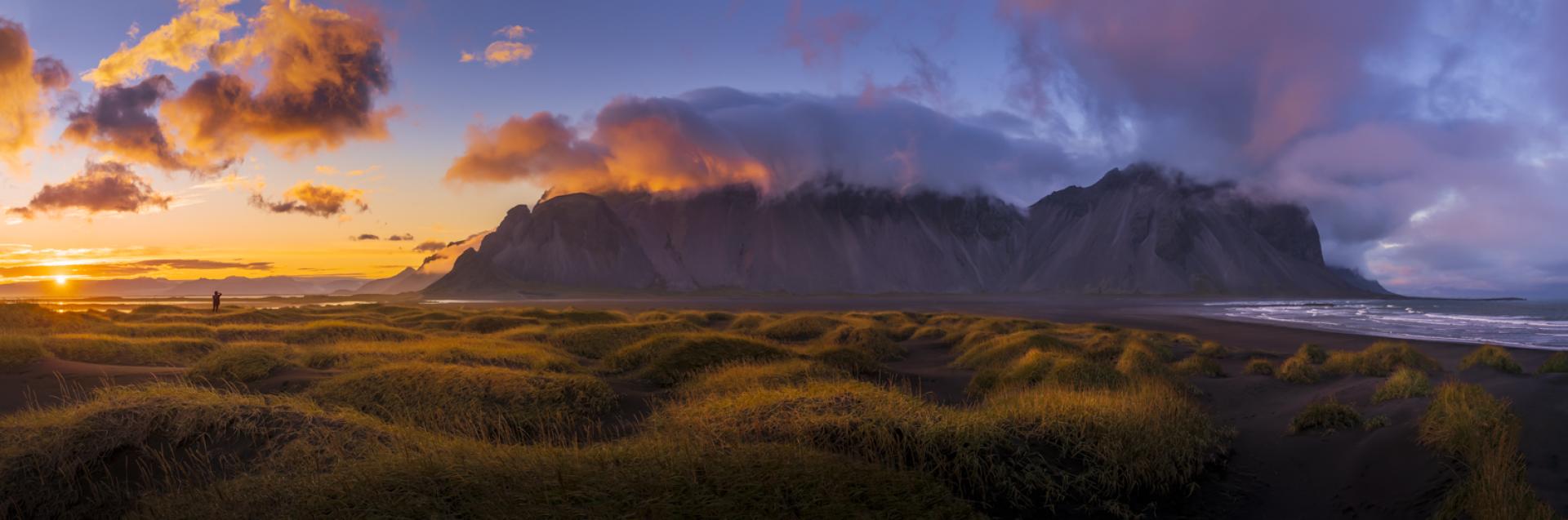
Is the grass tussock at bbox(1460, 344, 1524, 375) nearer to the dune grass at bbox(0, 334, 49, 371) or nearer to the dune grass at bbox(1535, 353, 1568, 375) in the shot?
the dune grass at bbox(1535, 353, 1568, 375)

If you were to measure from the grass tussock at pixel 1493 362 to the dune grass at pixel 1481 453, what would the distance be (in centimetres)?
1171

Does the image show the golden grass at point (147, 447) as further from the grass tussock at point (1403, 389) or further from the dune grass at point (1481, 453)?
the grass tussock at point (1403, 389)

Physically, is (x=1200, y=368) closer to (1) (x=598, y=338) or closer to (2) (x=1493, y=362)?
(2) (x=1493, y=362)

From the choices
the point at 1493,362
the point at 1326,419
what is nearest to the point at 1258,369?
the point at 1493,362

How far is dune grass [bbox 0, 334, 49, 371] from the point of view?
16.5m

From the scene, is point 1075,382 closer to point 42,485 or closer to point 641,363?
point 641,363

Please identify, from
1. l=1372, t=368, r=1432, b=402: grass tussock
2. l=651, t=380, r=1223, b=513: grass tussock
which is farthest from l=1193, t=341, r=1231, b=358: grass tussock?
l=651, t=380, r=1223, b=513: grass tussock

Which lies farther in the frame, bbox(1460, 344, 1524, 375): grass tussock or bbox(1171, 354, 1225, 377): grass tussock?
bbox(1171, 354, 1225, 377): grass tussock

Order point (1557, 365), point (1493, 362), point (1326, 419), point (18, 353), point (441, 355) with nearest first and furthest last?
point (1326, 419), point (18, 353), point (1557, 365), point (441, 355), point (1493, 362)

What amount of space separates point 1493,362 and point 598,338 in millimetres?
29695

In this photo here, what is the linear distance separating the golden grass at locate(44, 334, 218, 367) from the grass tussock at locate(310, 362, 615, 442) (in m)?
10.3

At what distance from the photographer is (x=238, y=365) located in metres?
17.3

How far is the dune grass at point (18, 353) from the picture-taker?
54.1ft

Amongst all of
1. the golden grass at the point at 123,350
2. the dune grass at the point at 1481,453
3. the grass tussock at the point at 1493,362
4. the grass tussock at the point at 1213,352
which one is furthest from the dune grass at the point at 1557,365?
the golden grass at the point at 123,350
